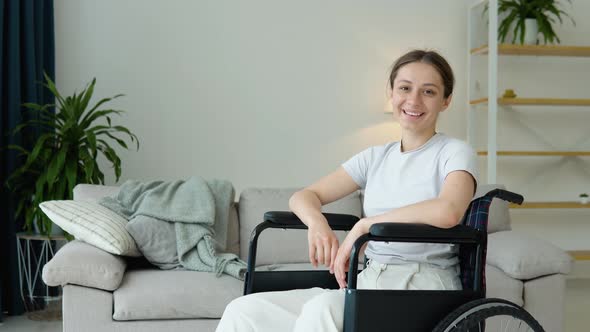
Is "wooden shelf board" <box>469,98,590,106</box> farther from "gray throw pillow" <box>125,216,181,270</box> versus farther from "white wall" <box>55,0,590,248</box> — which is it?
"gray throw pillow" <box>125,216,181,270</box>

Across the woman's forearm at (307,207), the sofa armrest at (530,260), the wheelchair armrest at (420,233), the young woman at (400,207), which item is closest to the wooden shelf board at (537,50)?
the sofa armrest at (530,260)

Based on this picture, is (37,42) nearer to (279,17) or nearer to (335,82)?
(279,17)

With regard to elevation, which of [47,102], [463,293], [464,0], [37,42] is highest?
[464,0]

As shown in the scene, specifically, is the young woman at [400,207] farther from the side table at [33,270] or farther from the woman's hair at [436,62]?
the side table at [33,270]

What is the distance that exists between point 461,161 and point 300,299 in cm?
51

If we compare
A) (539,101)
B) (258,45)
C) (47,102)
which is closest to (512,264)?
(539,101)

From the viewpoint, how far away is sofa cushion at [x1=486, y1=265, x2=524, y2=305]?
2742 mm

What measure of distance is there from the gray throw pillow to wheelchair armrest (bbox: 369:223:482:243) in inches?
57.2

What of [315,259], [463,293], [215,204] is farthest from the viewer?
[215,204]

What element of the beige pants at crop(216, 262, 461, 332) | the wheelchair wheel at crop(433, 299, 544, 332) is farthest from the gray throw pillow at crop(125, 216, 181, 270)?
the wheelchair wheel at crop(433, 299, 544, 332)

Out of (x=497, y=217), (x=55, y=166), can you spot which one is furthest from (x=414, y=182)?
(x=55, y=166)

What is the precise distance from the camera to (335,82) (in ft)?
15.1

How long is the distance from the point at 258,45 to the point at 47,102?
1.30 meters

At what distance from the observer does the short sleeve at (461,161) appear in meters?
1.73
